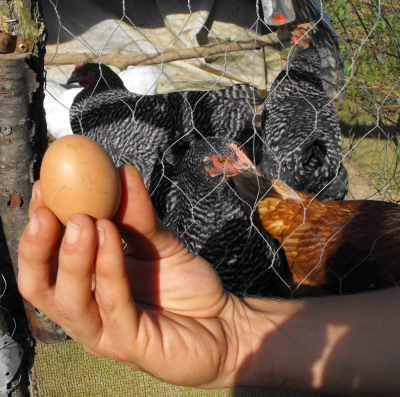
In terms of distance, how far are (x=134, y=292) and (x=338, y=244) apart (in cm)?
77

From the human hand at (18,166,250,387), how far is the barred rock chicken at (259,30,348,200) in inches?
42.6

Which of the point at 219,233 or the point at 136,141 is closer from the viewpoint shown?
the point at 219,233

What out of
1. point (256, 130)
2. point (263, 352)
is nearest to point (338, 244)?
point (263, 352)

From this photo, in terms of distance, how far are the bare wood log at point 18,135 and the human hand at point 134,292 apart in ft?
1.18

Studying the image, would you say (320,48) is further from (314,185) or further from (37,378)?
(37,378)

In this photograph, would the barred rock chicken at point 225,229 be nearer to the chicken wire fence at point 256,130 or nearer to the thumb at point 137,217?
the chicken wire fence at point 256,130

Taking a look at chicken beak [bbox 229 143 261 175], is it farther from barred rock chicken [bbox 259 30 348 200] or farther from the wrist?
the wrist

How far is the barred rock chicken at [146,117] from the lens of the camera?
75.8 inches

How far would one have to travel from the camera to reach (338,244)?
1.18 metres

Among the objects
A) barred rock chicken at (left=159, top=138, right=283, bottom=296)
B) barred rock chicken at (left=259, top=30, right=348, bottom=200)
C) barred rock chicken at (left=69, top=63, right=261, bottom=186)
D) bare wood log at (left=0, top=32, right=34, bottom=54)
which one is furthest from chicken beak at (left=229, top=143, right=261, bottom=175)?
bare wood log at (left=0, top=32, right=34, bottom=54)

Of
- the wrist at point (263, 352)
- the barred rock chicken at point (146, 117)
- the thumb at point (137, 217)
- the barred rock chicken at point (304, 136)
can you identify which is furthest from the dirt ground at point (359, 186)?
the thumb at point (137, 217)

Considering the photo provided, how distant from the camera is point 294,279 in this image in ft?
4.17

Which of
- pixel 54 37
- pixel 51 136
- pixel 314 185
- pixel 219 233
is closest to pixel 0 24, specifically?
pixel 219 233

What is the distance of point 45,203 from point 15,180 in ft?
1.36
